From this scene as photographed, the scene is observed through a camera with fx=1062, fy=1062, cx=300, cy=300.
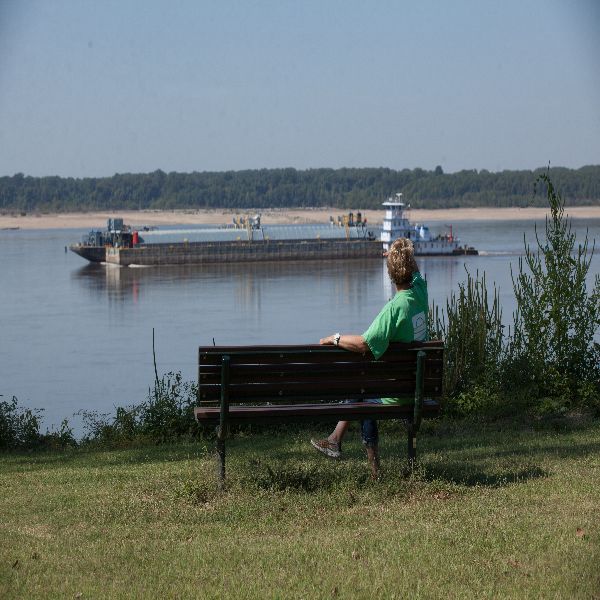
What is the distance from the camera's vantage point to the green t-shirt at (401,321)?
5984 millimetres

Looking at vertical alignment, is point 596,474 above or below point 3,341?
above

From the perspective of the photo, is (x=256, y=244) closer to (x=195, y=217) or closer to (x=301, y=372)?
(x=301, y=372)

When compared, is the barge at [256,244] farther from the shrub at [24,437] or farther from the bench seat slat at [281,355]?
the bench seat slat at [281,355]

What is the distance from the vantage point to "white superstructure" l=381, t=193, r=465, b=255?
79.6m

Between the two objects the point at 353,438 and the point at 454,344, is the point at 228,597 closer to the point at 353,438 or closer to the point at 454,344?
the point at 353,438

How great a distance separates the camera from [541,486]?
5.90m

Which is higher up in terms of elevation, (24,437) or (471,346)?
(471,346)

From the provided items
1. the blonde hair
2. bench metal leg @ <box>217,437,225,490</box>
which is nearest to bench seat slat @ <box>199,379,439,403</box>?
bench metal leg @ <box>217,437,225,490</box>

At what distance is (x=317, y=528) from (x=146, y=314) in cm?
3593

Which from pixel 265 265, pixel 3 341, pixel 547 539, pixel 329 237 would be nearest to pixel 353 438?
pixel 547 539

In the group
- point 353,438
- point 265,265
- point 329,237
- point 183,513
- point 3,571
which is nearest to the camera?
point 3,571

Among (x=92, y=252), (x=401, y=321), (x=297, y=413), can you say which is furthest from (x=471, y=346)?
(x=92, y=252)

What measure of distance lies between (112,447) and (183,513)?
4256 millimetres

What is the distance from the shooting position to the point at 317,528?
516cm
